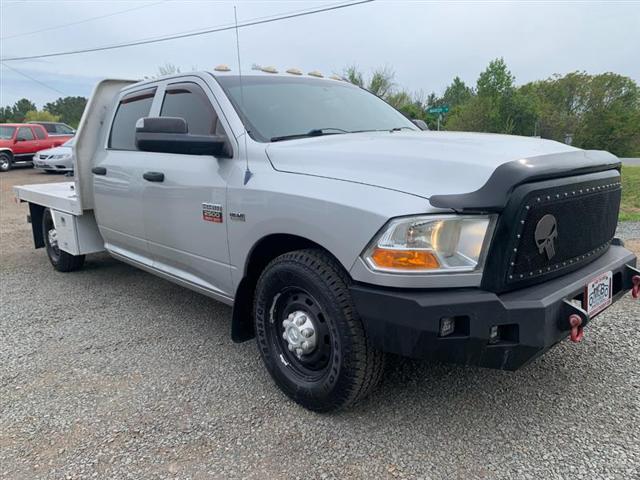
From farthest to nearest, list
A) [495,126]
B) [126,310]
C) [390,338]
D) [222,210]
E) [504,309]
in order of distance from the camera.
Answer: [495,126], [126,310], [222,210], [390,338], [504,309]

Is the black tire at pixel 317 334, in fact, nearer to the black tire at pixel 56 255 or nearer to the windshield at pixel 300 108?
the windshield at pixel 300 108

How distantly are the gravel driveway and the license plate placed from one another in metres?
0.59

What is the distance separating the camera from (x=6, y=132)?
65.7 feet

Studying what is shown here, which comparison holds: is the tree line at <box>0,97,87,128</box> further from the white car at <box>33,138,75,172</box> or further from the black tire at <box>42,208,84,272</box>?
the black tire at <box>42,208,84,272</box>

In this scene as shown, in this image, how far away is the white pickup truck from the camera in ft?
7.28

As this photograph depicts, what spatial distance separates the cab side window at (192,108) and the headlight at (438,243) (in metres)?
1.60

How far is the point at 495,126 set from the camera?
142 ft

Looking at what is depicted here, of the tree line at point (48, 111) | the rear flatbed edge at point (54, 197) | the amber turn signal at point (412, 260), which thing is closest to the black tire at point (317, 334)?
the amber turn signal at point (412, 260)

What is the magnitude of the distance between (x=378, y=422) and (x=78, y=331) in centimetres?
268

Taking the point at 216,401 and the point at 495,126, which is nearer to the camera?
the point at 216,401

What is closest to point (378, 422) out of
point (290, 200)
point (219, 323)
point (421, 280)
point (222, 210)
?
point (421, 280)

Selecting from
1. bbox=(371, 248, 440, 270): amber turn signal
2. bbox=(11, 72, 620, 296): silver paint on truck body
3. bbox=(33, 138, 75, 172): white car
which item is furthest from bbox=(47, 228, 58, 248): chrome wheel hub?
bbox=(33, 138, 75, 172): white car

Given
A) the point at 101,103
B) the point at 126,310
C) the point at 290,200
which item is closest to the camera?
the point at 290,200

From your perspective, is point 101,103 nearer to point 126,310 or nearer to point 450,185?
point 126,310
